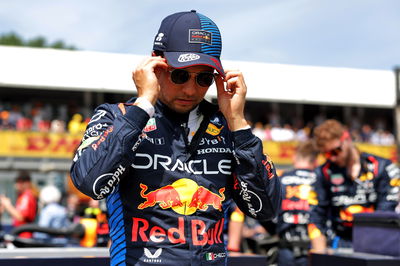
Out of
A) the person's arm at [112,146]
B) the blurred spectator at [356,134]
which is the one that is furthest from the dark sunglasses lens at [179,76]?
the blurred spectator at [356,134]

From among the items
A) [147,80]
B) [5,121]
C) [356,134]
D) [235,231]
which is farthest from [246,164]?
[356,134]

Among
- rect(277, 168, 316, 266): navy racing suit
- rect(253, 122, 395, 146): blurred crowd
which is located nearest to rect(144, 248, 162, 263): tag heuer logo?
rect(277, 168, 316, 266): navy racing suit

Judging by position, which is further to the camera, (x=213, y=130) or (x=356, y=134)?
(x=356, y=134)

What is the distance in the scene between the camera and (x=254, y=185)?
8.25 feet

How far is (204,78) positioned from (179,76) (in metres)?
0.10

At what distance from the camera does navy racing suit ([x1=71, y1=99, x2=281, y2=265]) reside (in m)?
2.31

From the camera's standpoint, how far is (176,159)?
2484 millimetres

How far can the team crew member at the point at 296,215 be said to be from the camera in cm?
664

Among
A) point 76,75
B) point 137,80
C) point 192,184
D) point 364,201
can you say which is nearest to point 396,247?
point 364,201

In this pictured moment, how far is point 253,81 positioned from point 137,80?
82.5 ft

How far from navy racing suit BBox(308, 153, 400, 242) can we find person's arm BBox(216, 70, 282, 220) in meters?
3.35

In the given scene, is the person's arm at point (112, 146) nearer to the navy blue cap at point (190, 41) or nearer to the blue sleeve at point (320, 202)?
the navy blue cap at point (190, 41)

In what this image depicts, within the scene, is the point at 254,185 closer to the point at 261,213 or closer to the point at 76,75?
the point at 261,213

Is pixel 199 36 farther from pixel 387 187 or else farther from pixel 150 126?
pixel 387 187
